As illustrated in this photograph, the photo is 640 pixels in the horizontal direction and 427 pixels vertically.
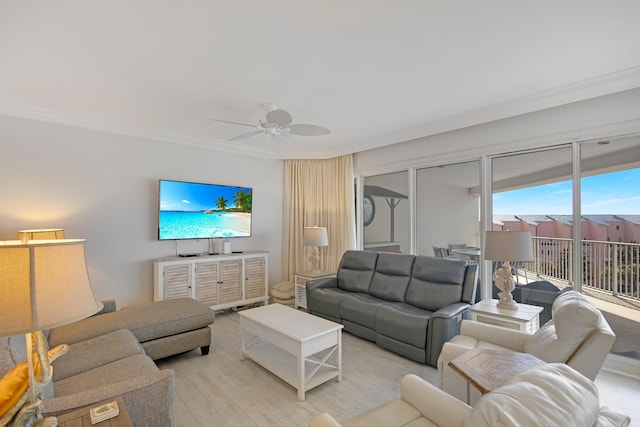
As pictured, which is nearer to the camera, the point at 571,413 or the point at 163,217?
the point at 571,413

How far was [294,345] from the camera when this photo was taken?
2459mm

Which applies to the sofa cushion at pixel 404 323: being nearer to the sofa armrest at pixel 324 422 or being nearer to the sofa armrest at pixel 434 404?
the sofa armrest at pixel 434 404

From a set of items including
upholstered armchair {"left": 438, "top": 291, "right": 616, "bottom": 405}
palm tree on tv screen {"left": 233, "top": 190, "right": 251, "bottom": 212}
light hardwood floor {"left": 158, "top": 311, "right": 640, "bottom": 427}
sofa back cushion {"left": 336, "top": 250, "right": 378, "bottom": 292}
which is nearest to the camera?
upholstered armchair {"left": 438, "top": 291, "right": 616, "bottom": 405}

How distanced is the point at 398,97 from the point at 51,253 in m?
2.95

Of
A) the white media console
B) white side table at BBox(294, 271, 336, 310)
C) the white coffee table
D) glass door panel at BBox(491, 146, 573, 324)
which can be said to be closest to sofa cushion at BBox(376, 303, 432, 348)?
the white coffee table

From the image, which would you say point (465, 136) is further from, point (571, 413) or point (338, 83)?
point (571, 413)

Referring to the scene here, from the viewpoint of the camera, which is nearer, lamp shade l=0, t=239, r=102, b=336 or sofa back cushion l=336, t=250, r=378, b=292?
lamp shade l=0, t=239, r=102, b=336

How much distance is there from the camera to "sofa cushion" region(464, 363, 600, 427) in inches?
30.7

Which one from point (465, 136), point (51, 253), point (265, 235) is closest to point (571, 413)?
point (51, 253)

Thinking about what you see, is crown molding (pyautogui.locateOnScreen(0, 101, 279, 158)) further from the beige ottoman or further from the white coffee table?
the white coffee table

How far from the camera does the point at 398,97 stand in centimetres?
307

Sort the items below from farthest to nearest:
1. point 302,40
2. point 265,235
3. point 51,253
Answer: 1. point 265,235
2. point 302,40
3. point 51,253

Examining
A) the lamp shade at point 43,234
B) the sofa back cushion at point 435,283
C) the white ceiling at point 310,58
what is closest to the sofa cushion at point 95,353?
the lamp shade at point 43,234

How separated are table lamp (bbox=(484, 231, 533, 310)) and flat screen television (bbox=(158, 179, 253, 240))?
346 centimetres
